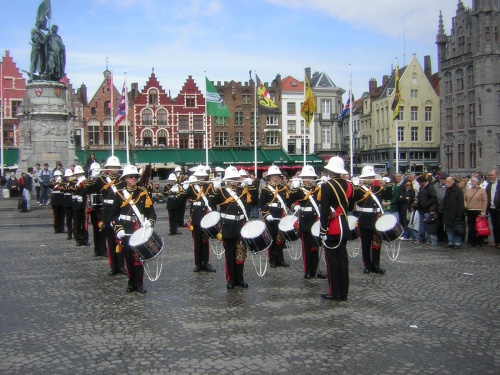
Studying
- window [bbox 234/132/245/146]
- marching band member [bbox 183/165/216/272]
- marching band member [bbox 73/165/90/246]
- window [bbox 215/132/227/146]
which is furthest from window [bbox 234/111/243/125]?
marching band member [bbox 183/165/216/272]

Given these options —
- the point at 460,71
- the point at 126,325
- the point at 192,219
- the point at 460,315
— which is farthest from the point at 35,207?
the point at 460,71

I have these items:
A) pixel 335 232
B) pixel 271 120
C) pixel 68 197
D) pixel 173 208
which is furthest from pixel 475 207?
pixel 271 120

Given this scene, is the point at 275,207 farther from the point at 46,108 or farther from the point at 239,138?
the point at 239,138

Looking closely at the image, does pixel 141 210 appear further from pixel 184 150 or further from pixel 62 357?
pixel 184 150

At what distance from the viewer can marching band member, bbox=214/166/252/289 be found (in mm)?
10164

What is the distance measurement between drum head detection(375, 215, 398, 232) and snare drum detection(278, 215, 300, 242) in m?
1.55

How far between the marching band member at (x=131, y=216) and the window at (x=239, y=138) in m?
64.0

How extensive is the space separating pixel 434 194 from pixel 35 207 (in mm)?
20029

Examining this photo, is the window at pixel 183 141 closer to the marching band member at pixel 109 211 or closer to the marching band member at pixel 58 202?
the marching band member at pixel 58 202

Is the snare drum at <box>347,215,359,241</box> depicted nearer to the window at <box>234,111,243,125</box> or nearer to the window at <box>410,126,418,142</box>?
the window at <box>410,126,418,142</box>

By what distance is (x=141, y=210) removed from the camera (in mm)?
9953

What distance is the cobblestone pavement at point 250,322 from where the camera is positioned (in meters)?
6.28

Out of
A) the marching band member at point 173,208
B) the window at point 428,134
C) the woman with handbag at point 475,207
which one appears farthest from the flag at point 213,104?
the window at point 428,134

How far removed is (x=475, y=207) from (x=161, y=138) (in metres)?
56.6
